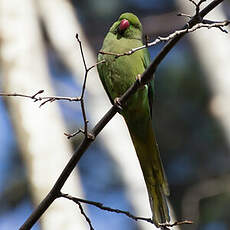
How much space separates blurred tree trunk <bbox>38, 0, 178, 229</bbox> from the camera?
5848mm

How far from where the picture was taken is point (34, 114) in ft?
20.1

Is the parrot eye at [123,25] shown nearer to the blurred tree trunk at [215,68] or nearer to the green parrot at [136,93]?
the green parrot at [136,93]

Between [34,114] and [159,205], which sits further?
[34,114]

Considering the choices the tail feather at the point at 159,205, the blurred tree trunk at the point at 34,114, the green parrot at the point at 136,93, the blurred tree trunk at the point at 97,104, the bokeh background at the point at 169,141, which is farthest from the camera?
the bokeh background at the point at 169,141

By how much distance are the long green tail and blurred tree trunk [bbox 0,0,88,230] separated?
1567 millimetres

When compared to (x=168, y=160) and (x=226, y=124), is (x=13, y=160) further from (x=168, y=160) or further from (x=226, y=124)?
(x=226, y=124)

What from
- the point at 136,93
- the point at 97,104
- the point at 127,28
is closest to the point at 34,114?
the point at 97,104

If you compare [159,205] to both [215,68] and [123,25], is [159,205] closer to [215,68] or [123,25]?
[123,25]

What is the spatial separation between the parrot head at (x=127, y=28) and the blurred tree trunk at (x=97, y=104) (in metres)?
2.09

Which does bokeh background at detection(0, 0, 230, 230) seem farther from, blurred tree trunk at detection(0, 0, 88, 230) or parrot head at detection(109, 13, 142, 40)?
parrot head at detection(109, 13, 142, 40)

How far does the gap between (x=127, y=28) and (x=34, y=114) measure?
2.30 meters

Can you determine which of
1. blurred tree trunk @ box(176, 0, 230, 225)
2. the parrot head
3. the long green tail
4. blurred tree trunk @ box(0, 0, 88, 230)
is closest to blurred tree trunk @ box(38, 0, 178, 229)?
blurred tree trunk @ box(0, 0, 88, 230)

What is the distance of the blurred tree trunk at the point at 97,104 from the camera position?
19.2 ft

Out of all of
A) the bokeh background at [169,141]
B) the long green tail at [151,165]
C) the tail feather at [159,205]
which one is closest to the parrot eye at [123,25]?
the long green tail at [151,165]
